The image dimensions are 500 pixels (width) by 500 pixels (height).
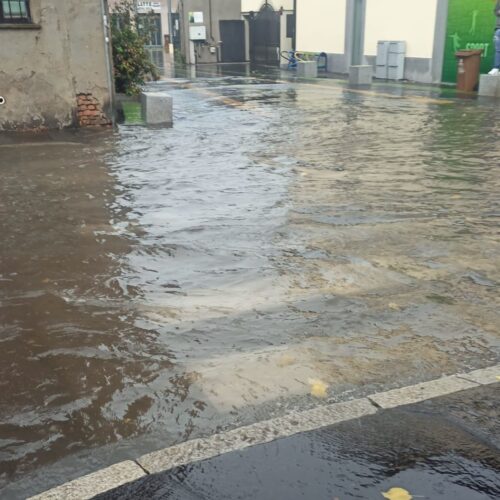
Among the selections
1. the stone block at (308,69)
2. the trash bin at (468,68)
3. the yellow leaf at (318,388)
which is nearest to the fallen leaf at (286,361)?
the yellow leaf at (318,388)

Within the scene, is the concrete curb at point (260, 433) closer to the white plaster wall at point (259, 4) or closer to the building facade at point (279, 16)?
the building facade at point (279, 16)

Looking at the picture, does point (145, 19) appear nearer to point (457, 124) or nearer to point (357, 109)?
point (357, 109)


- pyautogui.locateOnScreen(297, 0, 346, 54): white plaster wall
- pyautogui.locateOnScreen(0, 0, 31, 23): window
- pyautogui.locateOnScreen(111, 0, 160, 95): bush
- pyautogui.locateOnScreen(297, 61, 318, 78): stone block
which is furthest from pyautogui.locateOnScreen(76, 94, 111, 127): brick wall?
pyautogui.locateOnScreen(297, 0, 346, 54): white plaster wall

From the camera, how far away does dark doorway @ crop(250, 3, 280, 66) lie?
117ft

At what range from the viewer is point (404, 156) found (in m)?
9.28

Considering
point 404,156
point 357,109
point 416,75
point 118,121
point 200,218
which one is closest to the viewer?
point 200,218

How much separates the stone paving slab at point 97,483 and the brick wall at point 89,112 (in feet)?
32.3

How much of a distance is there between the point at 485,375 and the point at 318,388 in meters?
0.94

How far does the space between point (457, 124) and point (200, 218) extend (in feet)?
26.4

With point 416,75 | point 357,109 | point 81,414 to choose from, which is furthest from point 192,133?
point 416,75

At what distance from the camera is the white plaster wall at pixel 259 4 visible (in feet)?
114

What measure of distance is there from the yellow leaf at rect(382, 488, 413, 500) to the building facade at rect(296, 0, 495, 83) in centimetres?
1938

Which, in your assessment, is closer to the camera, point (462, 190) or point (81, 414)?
point (81, 414)

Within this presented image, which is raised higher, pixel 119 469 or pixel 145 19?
pixel 145 19
